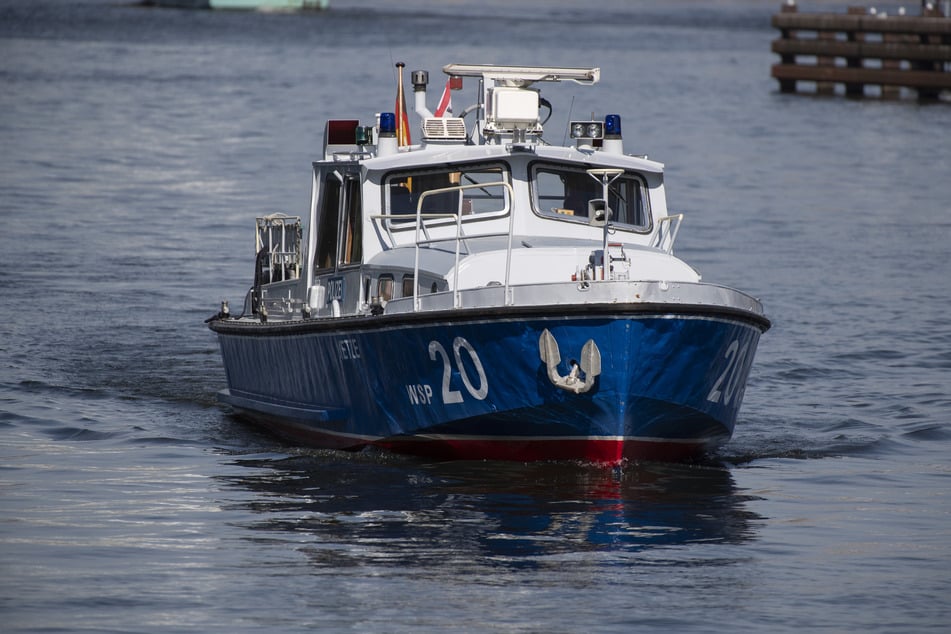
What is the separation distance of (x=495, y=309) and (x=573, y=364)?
2.38 ft

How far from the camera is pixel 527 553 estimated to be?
10781 mm

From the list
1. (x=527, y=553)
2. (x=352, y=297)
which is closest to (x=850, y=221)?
(x=352, y=297)

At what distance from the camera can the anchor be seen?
39.4ft

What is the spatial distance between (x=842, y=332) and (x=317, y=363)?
30.9ft

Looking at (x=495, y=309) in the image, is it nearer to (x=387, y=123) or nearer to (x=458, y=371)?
(x=458, y=371)

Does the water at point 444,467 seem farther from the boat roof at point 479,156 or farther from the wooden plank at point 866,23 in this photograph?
the wooden plank at point 866,23

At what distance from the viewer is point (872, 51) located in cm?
6062

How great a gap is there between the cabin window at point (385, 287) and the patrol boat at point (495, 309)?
0.01 meters

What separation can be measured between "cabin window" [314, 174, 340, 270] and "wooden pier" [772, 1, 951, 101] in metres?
47.4

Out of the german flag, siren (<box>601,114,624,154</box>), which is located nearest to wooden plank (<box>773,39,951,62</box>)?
siren (<box>601,114,624,154</box>)

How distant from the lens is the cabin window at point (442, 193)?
13.9 metres

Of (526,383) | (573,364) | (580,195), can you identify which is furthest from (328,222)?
(573,364)

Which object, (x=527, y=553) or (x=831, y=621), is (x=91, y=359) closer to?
(x=527, y=553)

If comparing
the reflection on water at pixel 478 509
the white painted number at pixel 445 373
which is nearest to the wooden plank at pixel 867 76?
the reflection on water at pixel 478 509
